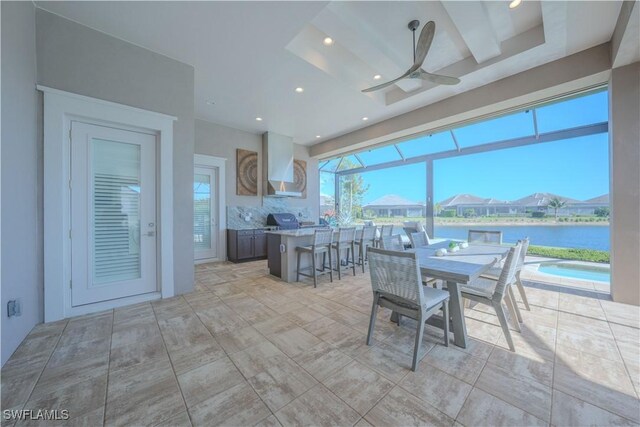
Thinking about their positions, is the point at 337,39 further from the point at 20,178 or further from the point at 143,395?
the point at 143,395

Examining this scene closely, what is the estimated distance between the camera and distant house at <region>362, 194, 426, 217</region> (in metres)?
6.15

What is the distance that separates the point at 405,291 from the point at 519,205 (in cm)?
473

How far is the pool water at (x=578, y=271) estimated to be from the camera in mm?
3854

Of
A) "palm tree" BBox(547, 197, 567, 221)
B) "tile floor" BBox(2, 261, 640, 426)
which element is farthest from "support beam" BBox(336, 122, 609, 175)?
"tile floor" BBox(2, 261, 640, 426)

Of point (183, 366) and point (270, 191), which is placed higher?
point (270, 191)

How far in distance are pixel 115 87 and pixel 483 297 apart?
4.56 m

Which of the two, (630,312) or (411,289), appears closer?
(411,289)

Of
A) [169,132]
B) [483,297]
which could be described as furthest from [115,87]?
[483,297]

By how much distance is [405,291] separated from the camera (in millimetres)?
1833

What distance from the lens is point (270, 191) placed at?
604 centimetres

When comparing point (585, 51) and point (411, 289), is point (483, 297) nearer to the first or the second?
point (411, 289)

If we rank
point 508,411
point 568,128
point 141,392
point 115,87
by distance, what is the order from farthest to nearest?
point 568,128 < point 115,87 < point 141,392 < point 508,411

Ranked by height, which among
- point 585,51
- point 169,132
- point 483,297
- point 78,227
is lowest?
point 483,297

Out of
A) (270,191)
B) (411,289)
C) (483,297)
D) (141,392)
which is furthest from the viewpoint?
(270,191)
